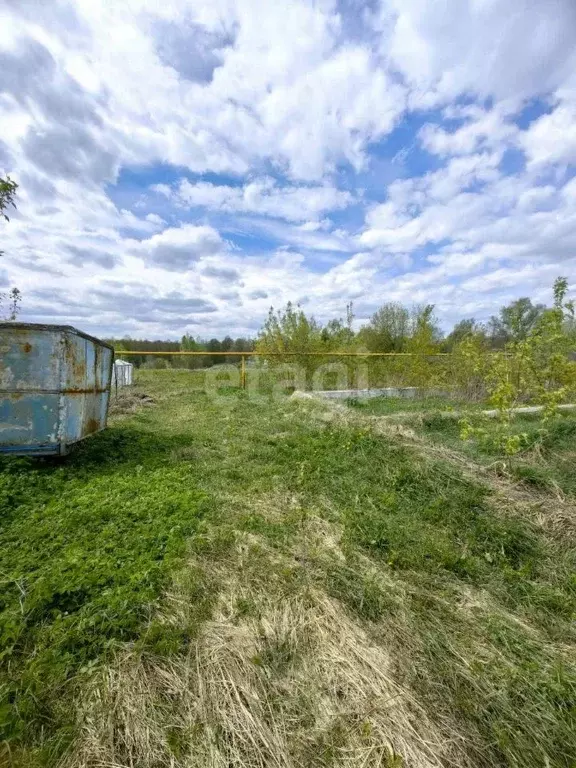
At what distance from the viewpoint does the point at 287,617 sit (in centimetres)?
219

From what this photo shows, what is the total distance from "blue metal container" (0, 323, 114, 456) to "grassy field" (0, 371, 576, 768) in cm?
34

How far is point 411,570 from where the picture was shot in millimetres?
2717

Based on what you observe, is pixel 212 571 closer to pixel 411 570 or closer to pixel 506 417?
pixel 411 570

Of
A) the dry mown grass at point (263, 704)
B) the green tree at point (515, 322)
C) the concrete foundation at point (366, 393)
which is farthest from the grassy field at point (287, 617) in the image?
the concrete foundation at point (366, 393)

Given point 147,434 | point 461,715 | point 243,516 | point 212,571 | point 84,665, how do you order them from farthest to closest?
point 147,434 < point 243,516 < point 212,571 < point 84,665 < point 461,715

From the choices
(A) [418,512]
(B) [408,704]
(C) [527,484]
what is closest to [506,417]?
(C) [527,484]

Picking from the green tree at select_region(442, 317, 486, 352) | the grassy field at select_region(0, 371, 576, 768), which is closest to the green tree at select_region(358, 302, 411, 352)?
the green tree at select_region(442, 317, 486, 352)

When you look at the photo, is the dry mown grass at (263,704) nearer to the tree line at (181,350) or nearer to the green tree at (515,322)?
the green tree at (515,322)

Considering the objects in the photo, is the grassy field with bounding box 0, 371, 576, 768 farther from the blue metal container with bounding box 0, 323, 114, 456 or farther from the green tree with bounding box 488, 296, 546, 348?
the green tree with bounding box 488, 296, 546, 348

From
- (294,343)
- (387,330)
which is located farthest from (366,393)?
(387,330)

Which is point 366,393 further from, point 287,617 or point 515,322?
point 287,617

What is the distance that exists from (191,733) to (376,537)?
1.91m

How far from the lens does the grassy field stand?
5.17 ft

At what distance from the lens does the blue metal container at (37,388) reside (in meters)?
4.19
